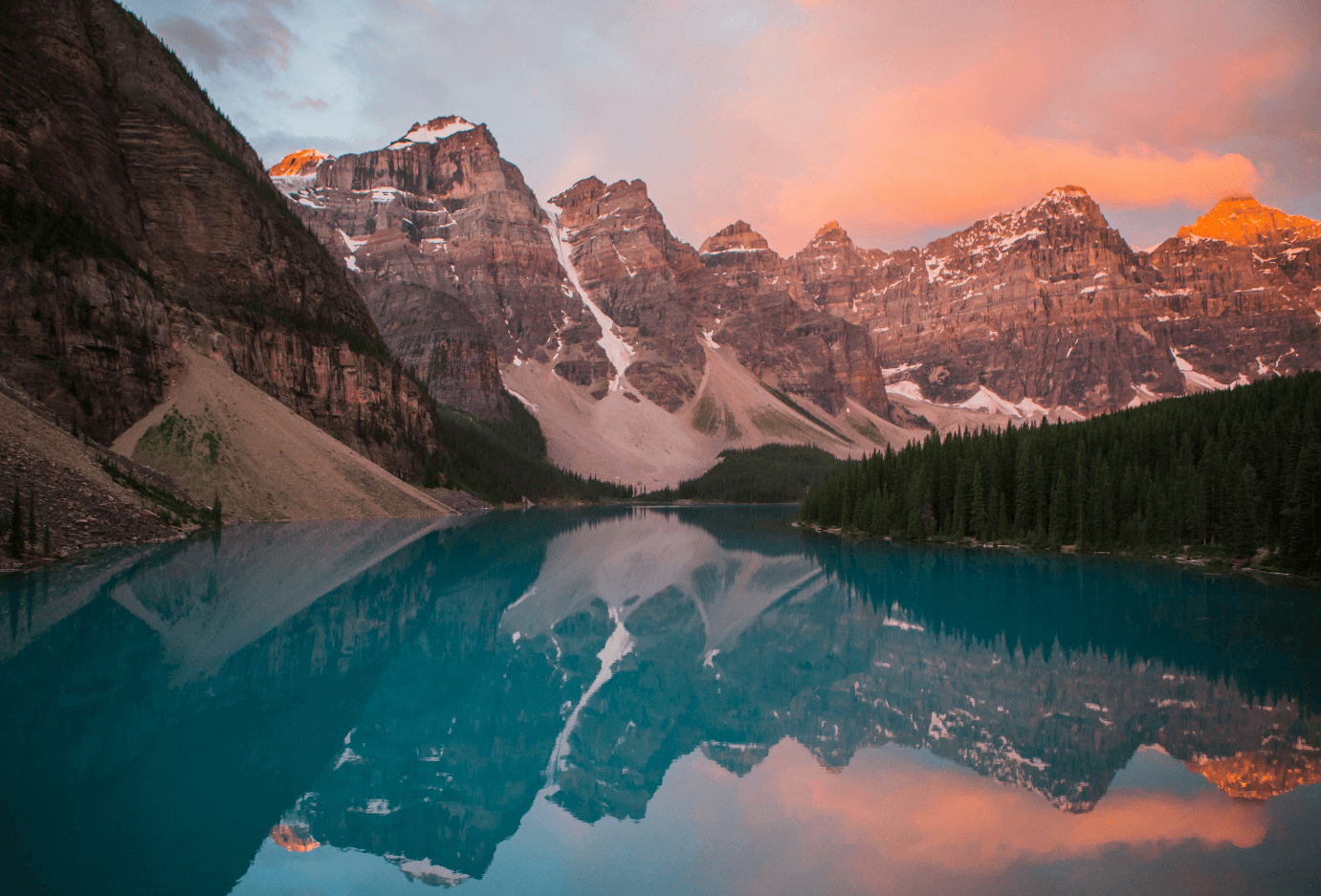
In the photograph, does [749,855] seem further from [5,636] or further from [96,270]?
[96,270]

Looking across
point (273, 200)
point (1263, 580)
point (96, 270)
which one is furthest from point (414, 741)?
point (273, 200)

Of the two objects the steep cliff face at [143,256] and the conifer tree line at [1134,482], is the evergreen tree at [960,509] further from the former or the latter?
the steep cliff face at [143,256]

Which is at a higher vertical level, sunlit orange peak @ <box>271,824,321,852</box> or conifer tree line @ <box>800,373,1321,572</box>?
conifer tree line @ <box>800,373,1321,572</box>

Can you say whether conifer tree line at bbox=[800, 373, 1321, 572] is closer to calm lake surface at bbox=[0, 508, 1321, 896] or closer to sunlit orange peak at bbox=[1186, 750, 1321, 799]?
calm lake surface at bbox=[0, 508, 1321, 896]

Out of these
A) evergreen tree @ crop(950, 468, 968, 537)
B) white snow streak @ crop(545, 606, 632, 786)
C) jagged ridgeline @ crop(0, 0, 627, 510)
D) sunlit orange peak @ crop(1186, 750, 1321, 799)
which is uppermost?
jagged ridgeline @ crop(0, 0, 627, 510)

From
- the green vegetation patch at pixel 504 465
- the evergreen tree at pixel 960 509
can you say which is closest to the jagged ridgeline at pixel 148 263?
the green vegetation patch at pixel 504 465

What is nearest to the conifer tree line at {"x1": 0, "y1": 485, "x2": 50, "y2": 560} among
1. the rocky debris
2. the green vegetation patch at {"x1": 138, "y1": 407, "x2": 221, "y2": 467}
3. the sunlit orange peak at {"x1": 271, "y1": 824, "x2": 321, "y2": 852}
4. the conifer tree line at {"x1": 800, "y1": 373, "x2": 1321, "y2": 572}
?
the rocky debris

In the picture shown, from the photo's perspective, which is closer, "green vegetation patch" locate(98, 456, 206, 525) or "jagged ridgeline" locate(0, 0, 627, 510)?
"green vegetation patch" locate(98, 456, 206, 525)
